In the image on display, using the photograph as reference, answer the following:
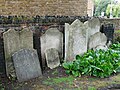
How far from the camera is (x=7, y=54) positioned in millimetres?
4160

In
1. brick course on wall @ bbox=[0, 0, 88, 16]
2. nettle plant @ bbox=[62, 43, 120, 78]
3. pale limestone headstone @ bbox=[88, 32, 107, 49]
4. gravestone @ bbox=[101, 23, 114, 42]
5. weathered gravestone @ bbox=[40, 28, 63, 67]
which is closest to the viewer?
nettle plant @ bbox=[62, 43, 120, 78]

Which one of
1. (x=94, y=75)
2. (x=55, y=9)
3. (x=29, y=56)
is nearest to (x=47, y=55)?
(x=29, y=56)

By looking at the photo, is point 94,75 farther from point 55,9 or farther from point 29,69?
point 55,9

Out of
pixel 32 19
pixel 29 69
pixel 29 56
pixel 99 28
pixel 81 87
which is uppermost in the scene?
pixel 32 19

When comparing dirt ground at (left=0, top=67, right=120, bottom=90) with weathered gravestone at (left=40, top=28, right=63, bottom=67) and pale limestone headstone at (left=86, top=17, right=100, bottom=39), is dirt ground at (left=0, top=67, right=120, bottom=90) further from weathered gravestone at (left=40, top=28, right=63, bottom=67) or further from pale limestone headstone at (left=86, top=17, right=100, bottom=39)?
pale limestone headstone at (left=86, top=17, right=100, bottom=39)

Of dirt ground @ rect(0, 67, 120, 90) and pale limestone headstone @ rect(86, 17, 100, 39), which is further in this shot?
pale limestone headstone @ rect(86, 17, 100, 39)

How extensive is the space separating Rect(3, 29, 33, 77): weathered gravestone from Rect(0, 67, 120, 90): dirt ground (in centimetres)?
30

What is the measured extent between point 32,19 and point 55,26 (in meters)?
0.63

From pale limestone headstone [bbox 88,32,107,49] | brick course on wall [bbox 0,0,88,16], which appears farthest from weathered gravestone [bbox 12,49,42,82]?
brick course on wall [bbox 0,0,88,16]

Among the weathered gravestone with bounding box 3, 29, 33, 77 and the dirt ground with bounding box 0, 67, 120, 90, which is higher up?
the weathered gravestone with bounding box 3, 29, 33, 77

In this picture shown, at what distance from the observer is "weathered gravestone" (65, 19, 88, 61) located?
480 cm

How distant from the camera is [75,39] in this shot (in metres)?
4.88

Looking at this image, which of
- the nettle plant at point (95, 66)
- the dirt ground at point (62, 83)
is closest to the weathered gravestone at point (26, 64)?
the dirt ground at point (62, 83)

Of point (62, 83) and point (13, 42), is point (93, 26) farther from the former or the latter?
point (13, 42)
